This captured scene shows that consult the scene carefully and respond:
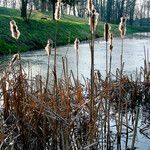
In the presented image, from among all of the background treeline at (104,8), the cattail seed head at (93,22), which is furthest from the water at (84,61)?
the background treeline at (104,8)

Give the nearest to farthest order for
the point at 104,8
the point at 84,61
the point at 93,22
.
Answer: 1. the point at 93,22
2. the point at 84,61
3. the point at 104,8

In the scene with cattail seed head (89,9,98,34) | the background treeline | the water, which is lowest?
the water

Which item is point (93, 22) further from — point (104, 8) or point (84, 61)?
point (104, 8)

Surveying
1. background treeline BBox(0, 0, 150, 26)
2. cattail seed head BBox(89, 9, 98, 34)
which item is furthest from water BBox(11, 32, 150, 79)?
background treeline BBox(0, 0, 150, 26)

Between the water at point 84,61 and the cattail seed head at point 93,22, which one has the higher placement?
the cattail seed head at point 93,22

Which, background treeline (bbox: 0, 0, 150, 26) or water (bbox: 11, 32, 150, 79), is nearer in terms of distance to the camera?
water (bbox: 11, 32, 150, 79)

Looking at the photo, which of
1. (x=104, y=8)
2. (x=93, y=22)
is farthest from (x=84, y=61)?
(x=104, y=8)

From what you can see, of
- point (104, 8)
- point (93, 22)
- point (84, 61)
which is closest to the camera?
point (93, 22)

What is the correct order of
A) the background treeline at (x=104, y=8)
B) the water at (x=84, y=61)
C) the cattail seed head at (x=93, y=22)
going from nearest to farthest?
the cattail seed head at (x=93, y=22)
the water at (x=84, y=61)
the background treeline at (x=104, y=8)

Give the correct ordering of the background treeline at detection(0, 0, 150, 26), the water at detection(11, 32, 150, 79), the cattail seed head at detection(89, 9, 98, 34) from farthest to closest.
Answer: the background treeline at detection(0, 0, 150, 26) → the water at detection(11, 32, 150, 79) → the cattail seed head at detection(89, 9, 98, 34)

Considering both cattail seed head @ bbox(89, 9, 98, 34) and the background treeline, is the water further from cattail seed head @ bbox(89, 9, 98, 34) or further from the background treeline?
the background treeline

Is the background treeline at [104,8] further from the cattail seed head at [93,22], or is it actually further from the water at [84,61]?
the cattail seed head at [93,22]

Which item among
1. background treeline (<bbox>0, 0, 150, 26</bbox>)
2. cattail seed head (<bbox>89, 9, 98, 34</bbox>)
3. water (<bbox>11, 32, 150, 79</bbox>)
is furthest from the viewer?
background treeline (<bbox>0, 0, 150, 26</bbox>)

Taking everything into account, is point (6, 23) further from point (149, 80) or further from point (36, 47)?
point (149, 80)
